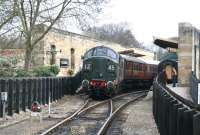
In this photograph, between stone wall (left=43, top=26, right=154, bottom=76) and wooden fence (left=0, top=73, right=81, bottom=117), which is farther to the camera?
stone wall (left=43, top=26, right=154, bottom=76)

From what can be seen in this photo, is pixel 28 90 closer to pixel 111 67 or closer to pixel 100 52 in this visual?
pixel 111 67

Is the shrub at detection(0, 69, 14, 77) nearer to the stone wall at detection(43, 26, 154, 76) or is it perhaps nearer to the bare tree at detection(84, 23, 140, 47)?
the stone wall at detection(43, 26, 154, 76)

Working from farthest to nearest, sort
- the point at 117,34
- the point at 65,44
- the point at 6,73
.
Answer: the point at 117,34
the point at 65,44
the point at 6,73

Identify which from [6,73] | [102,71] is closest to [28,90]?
[6,73]

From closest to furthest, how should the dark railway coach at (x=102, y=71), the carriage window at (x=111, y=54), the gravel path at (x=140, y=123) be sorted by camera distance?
the gravel path at (x=140, y=123), the dark railway coach at (x=102, y=71), the carriage window at (x=111, y=54)

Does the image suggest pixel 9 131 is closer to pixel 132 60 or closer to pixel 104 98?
pixel 104 98

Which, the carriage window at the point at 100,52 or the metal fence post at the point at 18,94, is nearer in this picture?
the metal fence post at the point at 18,94

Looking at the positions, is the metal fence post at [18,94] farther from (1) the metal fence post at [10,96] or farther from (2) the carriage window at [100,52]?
(2) the carriage window at [100,52]

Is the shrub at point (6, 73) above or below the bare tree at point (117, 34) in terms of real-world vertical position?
below

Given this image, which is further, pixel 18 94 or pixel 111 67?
pixel 111 67

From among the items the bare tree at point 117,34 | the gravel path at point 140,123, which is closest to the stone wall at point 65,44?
the gravel path at point 140,123

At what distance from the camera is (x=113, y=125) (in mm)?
19781

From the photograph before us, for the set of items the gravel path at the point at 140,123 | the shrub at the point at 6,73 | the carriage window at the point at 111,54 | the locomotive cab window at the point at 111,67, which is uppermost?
the carriage window at the point at 111,54

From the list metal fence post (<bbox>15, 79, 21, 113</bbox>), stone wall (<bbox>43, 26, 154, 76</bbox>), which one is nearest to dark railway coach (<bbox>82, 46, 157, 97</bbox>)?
metal fence post (<bbox>15, 79, 21, 113</bbox>)
